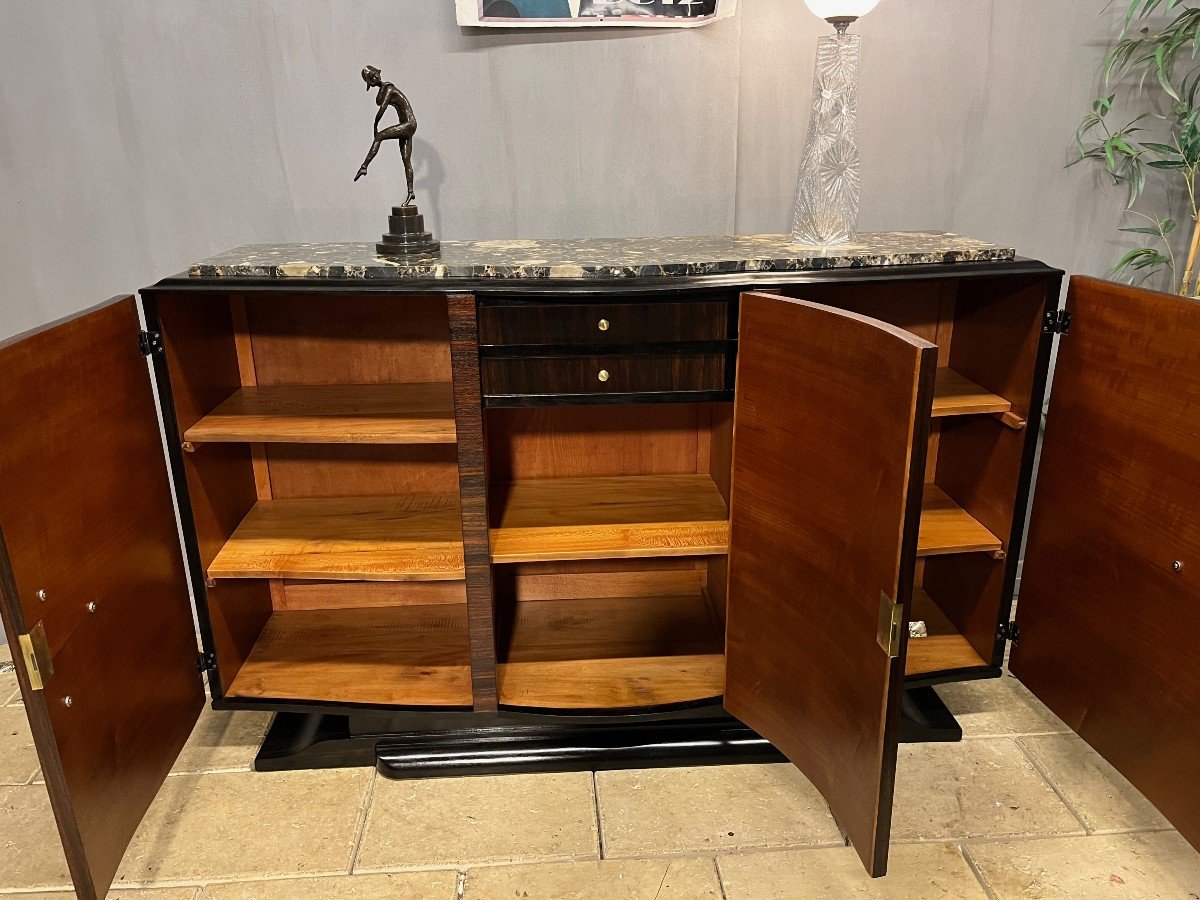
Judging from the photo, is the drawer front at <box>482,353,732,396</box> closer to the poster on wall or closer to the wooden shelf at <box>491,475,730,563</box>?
the wooden shelf at <box>491,475,730,563</box>

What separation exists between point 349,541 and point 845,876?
49.1 inches

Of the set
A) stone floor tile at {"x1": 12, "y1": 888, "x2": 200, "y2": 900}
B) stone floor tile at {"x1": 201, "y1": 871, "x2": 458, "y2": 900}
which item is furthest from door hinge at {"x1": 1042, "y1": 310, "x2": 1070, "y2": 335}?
stone floor tile at {"x1": 12, "y1": 888, "x2": 200, "y2": 900}

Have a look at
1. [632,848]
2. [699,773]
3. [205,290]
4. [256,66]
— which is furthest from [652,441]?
[256,66]

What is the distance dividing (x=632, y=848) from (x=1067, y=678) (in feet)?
3.22

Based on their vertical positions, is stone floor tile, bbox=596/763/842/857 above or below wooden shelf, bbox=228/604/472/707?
below

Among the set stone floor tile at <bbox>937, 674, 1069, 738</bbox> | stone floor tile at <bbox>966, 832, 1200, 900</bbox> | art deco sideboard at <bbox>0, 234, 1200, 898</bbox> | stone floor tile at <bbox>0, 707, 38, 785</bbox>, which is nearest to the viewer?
art deco sideboard at <bbox>0, 234, 1200, 898</bbox>

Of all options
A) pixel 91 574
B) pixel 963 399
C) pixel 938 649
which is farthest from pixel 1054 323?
pixel 91 574

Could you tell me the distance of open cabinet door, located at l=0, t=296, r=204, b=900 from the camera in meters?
1.26

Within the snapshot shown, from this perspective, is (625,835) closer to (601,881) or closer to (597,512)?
(601,881)

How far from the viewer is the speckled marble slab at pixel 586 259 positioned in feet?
5.24

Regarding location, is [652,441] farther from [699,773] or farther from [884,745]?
[884,745]

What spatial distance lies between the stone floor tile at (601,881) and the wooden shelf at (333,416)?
0.87 m

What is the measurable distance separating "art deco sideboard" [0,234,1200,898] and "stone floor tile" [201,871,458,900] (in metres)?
0.28

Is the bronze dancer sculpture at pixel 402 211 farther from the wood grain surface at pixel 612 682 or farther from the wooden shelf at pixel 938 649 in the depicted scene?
the wooden shelf at pixel 938 649
